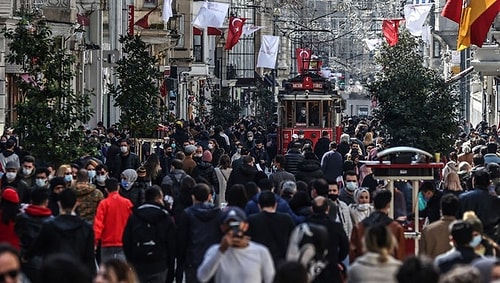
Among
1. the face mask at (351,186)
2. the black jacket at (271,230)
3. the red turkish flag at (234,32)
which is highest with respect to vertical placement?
the red turkish flag at (234,32)

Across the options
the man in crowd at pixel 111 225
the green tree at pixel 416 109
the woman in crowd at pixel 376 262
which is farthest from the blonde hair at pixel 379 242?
the green tree at pixel 416 109

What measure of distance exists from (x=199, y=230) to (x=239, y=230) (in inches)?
139

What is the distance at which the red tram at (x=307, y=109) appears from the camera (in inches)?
1914

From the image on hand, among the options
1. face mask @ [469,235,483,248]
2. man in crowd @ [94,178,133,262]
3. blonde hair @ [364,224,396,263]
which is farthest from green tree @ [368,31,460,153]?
blonde hair @ [364,224,396,263]

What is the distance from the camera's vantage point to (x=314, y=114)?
49.4 meters

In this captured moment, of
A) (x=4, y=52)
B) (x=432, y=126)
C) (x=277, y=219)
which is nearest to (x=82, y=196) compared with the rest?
(x=277, y=219)

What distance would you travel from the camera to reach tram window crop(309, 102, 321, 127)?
161ft

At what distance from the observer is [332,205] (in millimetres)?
17766

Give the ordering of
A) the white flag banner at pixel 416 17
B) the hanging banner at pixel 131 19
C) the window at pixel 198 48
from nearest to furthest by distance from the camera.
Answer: the hanging banner at pixel 131 19 → the white flag banner at pixel 416 17 → the window at pixel 198 48

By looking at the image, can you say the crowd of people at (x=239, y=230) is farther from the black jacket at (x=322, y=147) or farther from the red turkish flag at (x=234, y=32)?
the red turkish flag at (x=234, y=32)

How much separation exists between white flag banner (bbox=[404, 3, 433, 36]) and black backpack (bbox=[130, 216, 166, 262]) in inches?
1774

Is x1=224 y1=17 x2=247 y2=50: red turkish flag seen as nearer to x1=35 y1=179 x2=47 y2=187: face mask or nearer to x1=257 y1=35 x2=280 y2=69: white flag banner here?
x1=257 y1=35 x2=280 y2=69: white flag banner

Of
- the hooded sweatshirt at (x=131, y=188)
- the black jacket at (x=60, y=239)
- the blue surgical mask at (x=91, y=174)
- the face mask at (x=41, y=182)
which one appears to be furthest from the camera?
the blue surgical mask at (x=91, y=174)

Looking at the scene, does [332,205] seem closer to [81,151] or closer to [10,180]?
[10,180]
